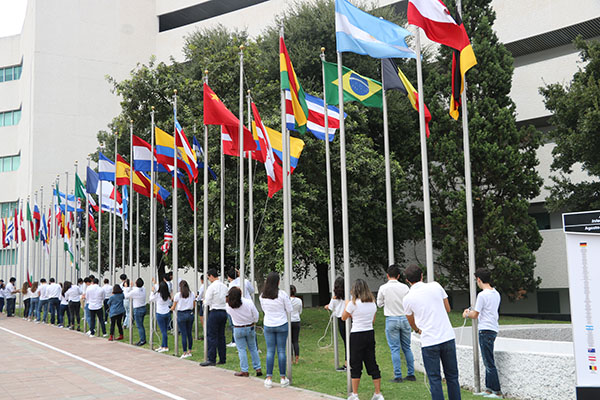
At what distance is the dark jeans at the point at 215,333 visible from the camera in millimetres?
12922

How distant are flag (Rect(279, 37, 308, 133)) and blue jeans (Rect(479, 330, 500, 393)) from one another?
5770 mm

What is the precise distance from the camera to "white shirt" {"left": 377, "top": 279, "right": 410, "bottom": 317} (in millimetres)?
9828

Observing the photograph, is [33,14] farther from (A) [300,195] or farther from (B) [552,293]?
(B) [552,293]

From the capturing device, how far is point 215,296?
1293 cm

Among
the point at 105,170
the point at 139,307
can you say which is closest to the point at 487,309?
the point at 139,307

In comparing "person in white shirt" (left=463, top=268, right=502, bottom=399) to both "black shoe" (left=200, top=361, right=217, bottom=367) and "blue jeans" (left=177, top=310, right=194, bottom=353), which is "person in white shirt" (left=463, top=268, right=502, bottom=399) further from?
"blue jeans" (left=177, top=310, right=194, bottom=353)

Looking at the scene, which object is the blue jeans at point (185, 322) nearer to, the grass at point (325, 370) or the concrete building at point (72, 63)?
the grass at point (325, 370)

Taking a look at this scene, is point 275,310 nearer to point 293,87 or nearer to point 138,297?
point 293,87

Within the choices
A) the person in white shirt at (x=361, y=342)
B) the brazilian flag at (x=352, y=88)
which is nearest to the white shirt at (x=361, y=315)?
the person in white shirt at (x=361, y=342)

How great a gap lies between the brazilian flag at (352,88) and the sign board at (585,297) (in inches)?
244

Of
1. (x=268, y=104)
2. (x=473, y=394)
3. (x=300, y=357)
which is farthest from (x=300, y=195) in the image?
(x=473, y=394)

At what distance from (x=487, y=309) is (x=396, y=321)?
1.78m

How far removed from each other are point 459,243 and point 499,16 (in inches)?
495

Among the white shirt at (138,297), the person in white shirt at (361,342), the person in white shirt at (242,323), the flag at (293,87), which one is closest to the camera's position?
the person in white shirt at (361,342)
